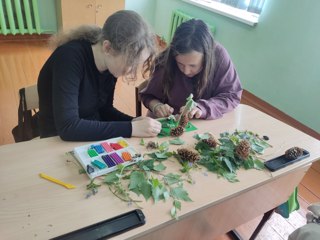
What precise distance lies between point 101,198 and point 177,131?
0.40 meters

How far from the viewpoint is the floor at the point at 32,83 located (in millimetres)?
1509

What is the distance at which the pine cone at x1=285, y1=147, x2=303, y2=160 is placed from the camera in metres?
0.91

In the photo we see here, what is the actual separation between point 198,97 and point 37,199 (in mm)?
884

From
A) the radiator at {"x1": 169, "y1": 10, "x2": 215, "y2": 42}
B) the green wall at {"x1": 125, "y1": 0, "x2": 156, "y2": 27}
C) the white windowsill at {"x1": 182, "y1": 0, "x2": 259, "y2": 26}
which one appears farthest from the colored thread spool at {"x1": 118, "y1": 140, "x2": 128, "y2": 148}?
the green wall at {"x1": 125, "y1": 0, "x2": 156, "y2": 27}

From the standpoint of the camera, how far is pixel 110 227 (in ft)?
1.96

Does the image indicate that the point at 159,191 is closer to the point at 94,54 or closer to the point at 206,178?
the point at 206,178

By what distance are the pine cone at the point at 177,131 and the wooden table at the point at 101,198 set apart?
0.9 inches

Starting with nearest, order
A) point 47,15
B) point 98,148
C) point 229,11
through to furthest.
A: 1. point 98,148
2. point 229,11
3. point 47,15

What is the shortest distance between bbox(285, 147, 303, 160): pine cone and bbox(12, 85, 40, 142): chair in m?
1.04

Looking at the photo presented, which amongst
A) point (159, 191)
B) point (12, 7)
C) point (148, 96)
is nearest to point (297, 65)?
point (148, 96)

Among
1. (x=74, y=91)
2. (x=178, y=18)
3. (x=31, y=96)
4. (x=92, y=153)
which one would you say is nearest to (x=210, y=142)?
(x=92, y=153)

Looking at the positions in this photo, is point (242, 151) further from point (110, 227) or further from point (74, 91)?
point (74, 91)

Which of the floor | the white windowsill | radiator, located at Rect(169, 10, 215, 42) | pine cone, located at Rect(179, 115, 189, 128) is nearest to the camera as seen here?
pine cone, located at Rect(179, 115, 189, 128)

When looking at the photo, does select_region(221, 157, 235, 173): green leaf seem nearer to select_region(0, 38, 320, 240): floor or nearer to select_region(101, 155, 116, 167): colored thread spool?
select_region(101, 155, 116, 167): colored thread spool
